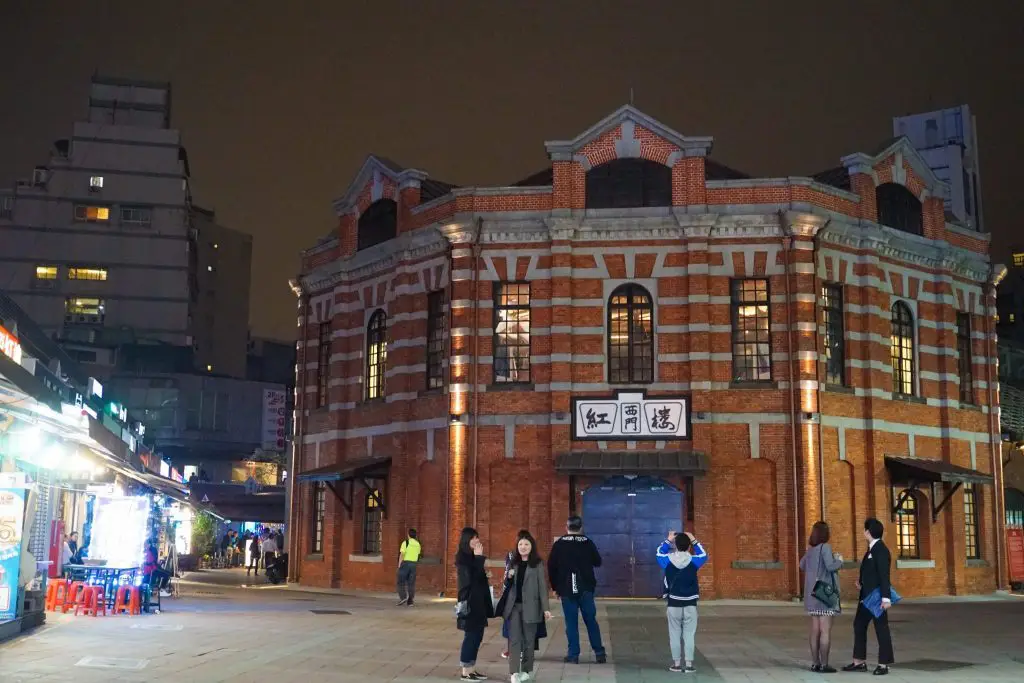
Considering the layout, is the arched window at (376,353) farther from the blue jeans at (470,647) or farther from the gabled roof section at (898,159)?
the blue jeans at (470,647)

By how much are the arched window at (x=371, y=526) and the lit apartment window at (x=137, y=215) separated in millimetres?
45256

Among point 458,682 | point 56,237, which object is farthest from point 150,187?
point 458,682

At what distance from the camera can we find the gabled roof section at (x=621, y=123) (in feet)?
97.1

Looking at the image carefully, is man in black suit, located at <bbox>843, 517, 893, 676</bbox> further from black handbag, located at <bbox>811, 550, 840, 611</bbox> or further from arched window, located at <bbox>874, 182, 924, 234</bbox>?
arched window, located at <bbox>874, 182, 924, 234</bbox>

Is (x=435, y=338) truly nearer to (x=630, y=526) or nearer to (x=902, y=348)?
(x=630, y=526)

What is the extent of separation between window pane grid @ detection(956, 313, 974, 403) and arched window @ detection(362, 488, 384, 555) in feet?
56.4

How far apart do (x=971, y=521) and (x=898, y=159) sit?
10345 millimetres

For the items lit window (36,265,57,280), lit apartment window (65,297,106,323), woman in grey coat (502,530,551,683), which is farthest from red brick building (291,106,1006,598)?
lit window (36,265,57,280)

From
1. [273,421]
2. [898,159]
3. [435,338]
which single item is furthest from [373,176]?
[273,421]

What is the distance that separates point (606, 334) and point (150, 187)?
50334 millimetres

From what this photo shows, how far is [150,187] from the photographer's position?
72.1 meters

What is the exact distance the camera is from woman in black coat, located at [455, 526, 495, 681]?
13859mm

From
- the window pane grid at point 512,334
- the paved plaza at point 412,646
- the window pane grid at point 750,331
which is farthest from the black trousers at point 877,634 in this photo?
the window pane grid at point 512,334

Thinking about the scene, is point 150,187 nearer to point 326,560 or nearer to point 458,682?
point 326,560
